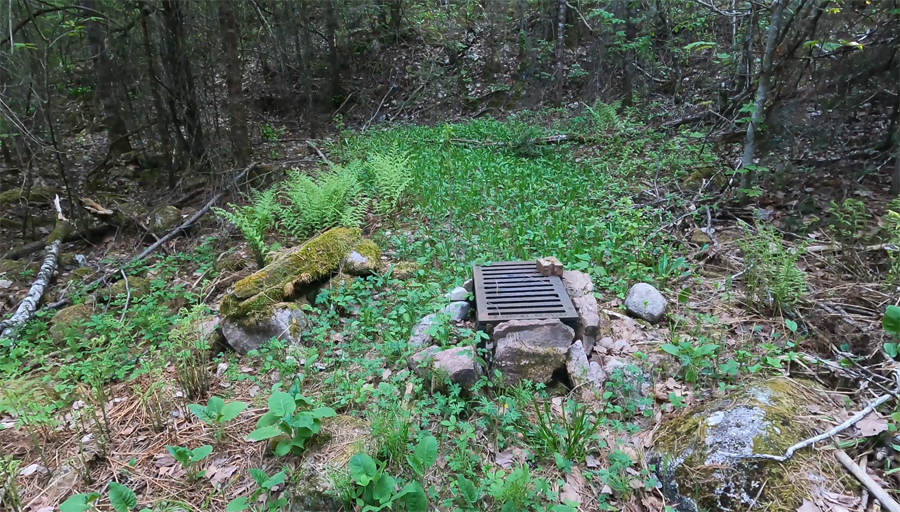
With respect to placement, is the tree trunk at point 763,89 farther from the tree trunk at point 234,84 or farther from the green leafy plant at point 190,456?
the tree trunk at point 234,84

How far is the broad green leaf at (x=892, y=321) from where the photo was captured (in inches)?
112

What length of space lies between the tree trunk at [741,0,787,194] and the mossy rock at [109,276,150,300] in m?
6.58

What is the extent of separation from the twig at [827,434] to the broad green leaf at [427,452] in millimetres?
1422

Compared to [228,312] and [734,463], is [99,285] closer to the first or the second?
[228,312]

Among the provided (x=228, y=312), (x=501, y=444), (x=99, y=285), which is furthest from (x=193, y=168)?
(x=501, y=444)

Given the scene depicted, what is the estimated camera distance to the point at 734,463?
2383 millimetres

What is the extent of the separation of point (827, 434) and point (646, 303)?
156cm

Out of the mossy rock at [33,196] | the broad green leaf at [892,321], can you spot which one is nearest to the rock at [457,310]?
the broad green leaf at [892,321]

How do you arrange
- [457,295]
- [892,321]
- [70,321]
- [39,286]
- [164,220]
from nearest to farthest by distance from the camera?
[892,321] < [457,295] < [70,321] < [39,286] < [164,220]

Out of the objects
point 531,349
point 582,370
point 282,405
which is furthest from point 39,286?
point 582,370

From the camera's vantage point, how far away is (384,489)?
2.35 metres

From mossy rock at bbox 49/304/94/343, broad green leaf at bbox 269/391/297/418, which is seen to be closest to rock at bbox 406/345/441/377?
broad green leaf at bbox 269/391/297/418

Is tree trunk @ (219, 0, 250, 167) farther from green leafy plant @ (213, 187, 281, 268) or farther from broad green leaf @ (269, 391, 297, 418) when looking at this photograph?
broad green leaf @ (269, 391, 297, 418)

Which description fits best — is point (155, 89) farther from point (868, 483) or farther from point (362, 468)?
point (868, 483)
